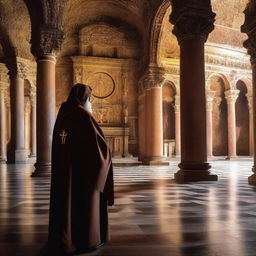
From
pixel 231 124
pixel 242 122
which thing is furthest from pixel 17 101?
pixel 242 122

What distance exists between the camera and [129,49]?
22.8 meters

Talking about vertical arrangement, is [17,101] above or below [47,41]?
below

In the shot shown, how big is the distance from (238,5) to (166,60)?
5.22 m

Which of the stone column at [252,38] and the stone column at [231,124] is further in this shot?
the stone column at [231,124]

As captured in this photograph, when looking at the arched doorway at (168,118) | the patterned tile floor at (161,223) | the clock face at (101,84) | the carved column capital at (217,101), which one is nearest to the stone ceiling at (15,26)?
the clock face at (101,84)

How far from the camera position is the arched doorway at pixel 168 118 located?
2448 centimetres

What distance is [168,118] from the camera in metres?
25.5

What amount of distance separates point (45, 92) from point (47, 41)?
1643 mm

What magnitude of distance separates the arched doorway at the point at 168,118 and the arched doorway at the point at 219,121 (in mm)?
3724

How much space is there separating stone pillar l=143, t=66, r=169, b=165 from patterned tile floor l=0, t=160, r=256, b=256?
985 cm

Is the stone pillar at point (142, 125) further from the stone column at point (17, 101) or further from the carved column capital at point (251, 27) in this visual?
the carved column capital at point (251, 27)

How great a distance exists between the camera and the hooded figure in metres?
2.88

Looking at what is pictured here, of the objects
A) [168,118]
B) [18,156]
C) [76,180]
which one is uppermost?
[168,118]

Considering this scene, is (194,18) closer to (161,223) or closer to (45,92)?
(45,92)
